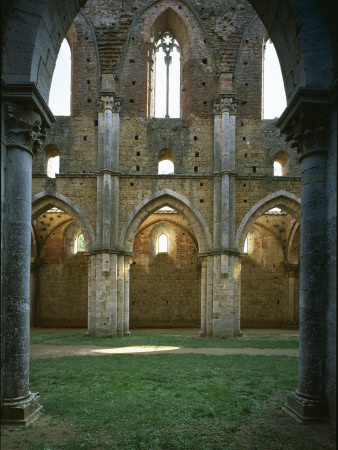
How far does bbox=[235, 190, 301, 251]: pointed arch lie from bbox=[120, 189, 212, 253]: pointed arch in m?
1.29

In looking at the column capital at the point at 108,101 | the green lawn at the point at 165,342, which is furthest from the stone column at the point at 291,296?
the column capital at the point at 108,101

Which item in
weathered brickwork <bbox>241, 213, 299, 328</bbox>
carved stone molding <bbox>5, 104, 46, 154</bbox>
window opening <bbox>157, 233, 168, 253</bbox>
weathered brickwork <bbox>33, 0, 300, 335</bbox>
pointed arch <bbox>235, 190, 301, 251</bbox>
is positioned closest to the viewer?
carved stone molding <bbox>5, 104, 46, 154</bbox>

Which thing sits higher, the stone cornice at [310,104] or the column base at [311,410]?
the stone cornice at [310,104]

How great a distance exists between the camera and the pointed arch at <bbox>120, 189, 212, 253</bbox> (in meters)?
15.7

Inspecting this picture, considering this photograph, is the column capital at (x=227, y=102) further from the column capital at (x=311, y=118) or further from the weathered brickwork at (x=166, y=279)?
the column capital at (x=311, y=118)

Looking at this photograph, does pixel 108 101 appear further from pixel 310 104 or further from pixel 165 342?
pixel 310 104

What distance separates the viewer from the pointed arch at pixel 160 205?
15.7 metres

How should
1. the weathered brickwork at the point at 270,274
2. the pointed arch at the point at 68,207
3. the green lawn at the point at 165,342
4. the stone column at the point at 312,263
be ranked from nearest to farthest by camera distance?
the stone column at the point at 312,263, the green lawn at the point at 165,342, the pointed arch at the point at 68,207, the weathered brickwork at the point at 270,274

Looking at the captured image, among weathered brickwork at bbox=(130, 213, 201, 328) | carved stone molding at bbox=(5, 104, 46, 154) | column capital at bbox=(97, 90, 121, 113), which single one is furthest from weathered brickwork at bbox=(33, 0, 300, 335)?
carved stone molding at bbox=(5, 104, 46, 154)

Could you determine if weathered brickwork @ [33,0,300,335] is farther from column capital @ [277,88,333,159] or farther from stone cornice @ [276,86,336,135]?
stone cornice @ [276,86,336,135]

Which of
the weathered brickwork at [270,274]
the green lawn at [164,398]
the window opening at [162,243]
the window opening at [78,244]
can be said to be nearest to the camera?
the green lawn at [164,398]

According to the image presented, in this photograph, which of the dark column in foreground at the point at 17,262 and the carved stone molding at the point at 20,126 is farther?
the carved stone molding at the point at 20,126

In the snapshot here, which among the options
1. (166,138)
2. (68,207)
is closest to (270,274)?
(166,138)

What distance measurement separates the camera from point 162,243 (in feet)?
72.6
